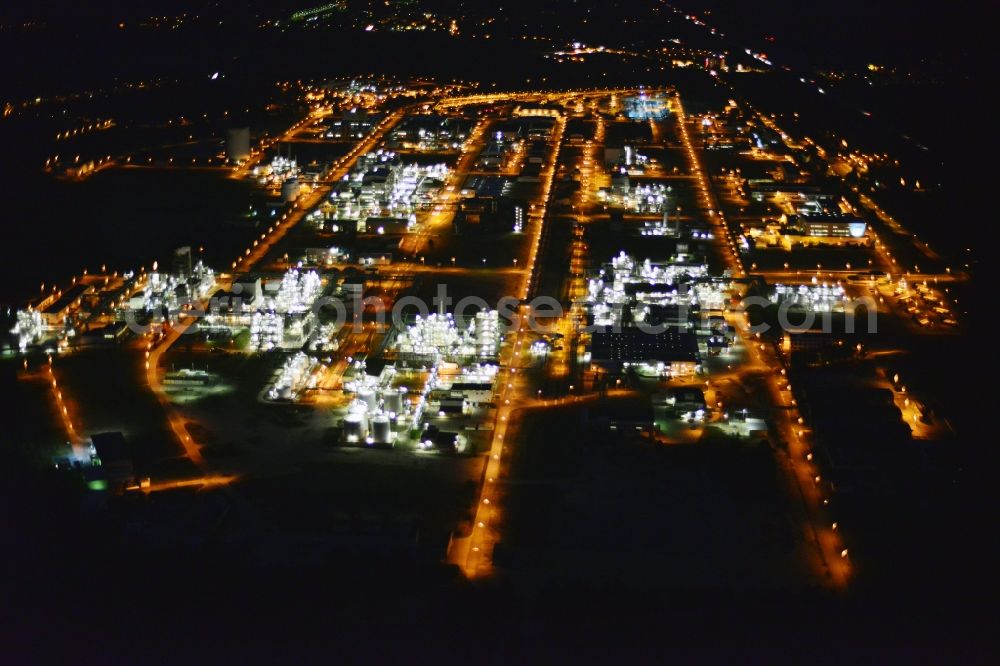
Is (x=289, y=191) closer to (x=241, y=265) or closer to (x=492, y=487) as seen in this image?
(x=241, y=265)

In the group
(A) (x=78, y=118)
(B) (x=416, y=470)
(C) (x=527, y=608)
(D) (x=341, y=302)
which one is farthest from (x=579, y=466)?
(A) (x=78, y=118)

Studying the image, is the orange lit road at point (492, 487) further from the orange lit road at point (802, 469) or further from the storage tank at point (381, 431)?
the orange lit road at point (802, 469)

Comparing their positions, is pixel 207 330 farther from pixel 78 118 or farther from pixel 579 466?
pixel 78 118

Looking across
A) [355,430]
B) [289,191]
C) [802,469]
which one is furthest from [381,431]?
[289,191]

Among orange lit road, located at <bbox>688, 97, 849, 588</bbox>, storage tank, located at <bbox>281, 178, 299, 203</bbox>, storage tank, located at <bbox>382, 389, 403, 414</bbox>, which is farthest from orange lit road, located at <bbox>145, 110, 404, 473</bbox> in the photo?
orange lit road, located at <bbox>688, 97, 849, 588</bbox>

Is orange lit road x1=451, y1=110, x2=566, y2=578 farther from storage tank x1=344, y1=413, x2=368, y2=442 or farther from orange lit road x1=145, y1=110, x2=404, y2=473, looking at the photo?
orange lit road x1=145, y1=110, x2=404, y2=473

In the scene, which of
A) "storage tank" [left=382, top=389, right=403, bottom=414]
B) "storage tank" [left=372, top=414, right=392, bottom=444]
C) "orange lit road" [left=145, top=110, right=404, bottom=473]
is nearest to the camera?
"storage tank" [left=372, top=414, right=392, bottom=444]

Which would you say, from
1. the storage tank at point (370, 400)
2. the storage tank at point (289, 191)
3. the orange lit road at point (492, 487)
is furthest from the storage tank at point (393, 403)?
the storage tank at point (289, 191)

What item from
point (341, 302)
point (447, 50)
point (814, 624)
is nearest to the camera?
point (814, 624)
